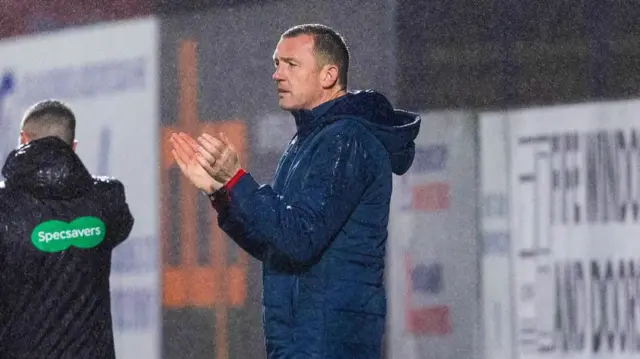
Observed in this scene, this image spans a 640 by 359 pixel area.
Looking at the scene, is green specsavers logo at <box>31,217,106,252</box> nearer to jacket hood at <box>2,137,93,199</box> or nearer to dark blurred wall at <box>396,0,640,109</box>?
jacket hood at <box>2,137,93,199</box>

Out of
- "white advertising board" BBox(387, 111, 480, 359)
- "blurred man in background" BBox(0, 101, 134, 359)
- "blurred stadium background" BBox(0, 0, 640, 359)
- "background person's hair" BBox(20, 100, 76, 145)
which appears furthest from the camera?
"white advertising board" BBox(387, 111, 480, 359)

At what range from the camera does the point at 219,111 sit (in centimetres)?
662

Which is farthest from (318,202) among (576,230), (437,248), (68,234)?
(437,248)

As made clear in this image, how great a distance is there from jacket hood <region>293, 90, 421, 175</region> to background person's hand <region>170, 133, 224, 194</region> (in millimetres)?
400

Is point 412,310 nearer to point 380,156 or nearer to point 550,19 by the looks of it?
point 550,19

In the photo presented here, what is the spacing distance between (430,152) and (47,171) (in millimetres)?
1783

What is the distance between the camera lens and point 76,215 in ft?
15.4

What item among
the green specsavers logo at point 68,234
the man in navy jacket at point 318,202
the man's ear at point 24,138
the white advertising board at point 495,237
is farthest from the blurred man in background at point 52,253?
the white advertising board at point 495,237

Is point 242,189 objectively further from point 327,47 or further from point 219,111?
point 219,111

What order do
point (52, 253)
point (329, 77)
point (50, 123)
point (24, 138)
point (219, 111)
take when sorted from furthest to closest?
point (219, 111), point (24, 138), point (50, 123), point (52, 253), point (329, 77)

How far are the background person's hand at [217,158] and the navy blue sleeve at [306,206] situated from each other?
41mm

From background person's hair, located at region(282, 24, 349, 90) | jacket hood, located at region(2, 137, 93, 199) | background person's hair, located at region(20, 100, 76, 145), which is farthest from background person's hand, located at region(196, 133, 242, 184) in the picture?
background person's hair, located at region(20, 100, 76, 145)

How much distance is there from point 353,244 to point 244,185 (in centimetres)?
36

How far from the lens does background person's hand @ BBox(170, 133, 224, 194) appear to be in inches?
129
